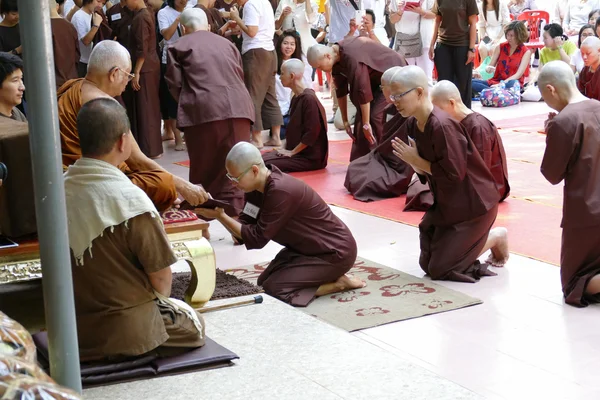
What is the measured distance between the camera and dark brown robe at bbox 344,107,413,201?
6.71m

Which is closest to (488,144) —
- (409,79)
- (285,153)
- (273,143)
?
(409,79)

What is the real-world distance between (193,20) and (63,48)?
2.12m

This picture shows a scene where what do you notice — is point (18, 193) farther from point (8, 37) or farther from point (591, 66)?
point (591, 66)

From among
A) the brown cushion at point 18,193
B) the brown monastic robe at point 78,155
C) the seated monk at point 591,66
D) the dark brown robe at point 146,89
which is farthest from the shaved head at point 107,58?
the seated monk at point 591,66

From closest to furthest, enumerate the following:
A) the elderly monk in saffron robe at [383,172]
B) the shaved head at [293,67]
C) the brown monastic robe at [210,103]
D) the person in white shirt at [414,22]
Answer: the brown monastic robe at [210,103]
the elderly monk in saffron robe at [383,172]
the shaved head at [293,67]
the person in white shirt at [414,22]

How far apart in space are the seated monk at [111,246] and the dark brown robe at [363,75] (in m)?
4.34

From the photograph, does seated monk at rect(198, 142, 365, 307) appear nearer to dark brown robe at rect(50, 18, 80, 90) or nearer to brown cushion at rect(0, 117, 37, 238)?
brown cushion at rect(0, 117, 37, 238)

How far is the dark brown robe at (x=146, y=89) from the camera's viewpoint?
808cm

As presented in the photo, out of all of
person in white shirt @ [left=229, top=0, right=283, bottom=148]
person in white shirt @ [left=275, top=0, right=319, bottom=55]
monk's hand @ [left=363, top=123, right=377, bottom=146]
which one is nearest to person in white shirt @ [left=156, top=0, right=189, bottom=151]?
person in white shirt @ [left=229, top=0, right=283, bottom=148]

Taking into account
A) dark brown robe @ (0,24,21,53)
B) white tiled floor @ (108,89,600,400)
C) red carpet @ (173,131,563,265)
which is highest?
dark brown robe @ (0,24,21,53)

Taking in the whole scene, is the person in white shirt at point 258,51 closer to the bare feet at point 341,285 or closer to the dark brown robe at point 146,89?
the dark brown robe at point 146,89

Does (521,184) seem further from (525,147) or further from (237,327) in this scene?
(237,327)

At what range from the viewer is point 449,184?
15.5 ft

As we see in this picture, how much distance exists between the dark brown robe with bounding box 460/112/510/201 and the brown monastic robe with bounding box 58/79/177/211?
1975 mm
